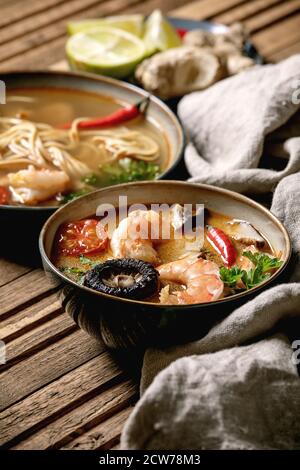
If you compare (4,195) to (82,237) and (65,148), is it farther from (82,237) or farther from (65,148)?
(82,237)

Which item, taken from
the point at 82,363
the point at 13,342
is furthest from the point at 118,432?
the point at 13,342

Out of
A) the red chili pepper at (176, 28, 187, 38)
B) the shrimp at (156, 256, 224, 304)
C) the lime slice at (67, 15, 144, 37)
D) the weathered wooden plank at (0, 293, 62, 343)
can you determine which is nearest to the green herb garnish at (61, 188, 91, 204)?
the weathered wooden plank at (0, 293, 62, 343)

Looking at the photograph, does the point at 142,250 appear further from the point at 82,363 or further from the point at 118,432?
the point at 118,432

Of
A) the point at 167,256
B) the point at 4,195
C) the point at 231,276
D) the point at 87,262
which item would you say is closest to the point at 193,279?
the point at 231,276

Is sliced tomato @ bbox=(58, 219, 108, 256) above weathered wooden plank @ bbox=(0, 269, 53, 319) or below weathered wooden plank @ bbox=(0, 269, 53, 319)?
above

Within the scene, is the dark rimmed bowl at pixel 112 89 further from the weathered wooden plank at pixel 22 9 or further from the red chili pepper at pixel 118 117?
the weathered wooden plank at pixel 22 9

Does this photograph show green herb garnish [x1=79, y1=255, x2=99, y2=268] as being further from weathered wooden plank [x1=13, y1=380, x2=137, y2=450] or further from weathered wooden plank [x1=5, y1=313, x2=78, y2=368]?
weathered wooden plank [x1=13, y1=380, x2=137, y2=450]
